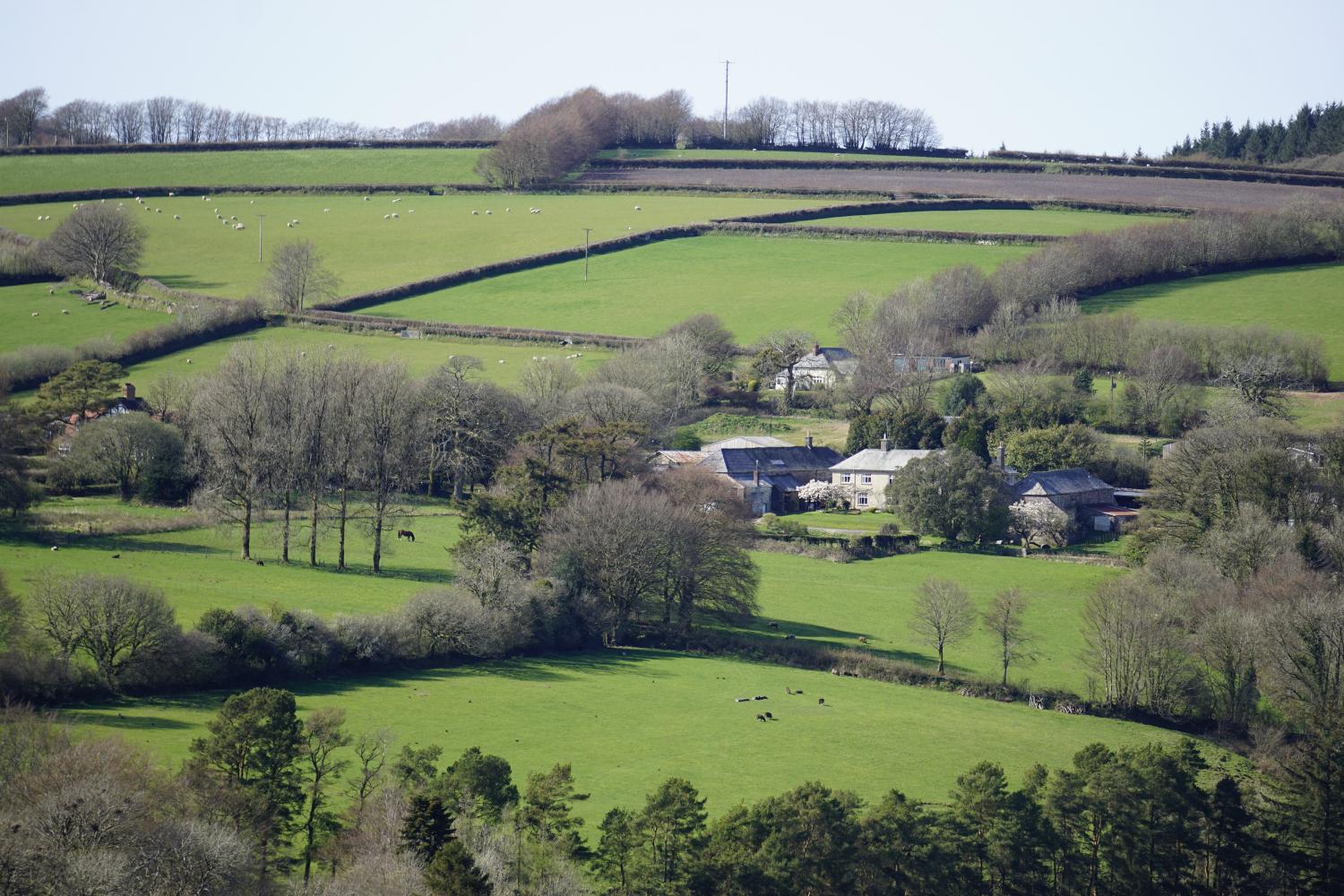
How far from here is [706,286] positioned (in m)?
111

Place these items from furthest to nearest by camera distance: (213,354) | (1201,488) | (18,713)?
(213,354) → (1201,488) → (18,713)

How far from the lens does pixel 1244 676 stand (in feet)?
164

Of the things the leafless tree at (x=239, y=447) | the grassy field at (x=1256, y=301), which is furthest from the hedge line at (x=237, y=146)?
A: the leafless tree at (x=239, y=447)

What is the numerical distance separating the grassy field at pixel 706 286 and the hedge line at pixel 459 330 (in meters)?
2.16

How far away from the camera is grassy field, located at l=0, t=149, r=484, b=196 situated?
13025 cm

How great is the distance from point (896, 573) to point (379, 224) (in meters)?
72.0

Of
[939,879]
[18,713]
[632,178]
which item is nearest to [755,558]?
[939,879]

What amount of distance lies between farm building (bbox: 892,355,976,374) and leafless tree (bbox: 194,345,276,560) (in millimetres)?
46974

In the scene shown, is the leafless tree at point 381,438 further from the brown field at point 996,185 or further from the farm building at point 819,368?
the brown field at point 996,185

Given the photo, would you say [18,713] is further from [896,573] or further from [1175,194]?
[1175,194]

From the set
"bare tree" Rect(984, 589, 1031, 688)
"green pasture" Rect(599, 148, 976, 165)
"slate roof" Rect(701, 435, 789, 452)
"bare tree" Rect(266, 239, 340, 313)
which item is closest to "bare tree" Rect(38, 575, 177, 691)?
"bare tree" Rect(984, 589, 1031, 688)

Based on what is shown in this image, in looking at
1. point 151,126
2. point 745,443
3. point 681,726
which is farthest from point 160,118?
point 681,726

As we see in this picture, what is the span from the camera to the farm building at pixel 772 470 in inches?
3174

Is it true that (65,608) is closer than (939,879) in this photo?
No
